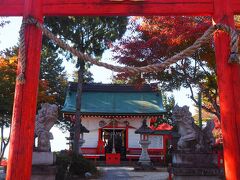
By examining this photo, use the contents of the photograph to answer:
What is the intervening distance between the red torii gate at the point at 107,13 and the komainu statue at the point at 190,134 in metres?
5.19

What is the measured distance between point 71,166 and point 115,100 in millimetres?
11529

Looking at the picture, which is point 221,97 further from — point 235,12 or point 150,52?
point 150,52

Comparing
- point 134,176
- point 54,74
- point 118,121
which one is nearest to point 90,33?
point 134,176

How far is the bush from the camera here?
33.9ft

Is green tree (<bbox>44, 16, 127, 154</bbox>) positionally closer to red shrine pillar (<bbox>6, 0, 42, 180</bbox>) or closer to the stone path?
the stone path

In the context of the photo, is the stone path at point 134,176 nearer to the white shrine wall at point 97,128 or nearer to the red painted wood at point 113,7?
the white shrine wall at point 97,128

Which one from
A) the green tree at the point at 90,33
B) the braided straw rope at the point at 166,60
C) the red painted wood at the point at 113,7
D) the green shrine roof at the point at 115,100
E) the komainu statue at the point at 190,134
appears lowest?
the komainu statue at the point at 190,134

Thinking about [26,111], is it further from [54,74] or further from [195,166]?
[54,74]

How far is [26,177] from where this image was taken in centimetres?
305

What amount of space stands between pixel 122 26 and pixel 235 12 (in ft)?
32.2

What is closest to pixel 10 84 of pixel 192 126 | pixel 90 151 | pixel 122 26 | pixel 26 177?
pixel 122 26

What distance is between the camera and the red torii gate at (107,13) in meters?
3.03

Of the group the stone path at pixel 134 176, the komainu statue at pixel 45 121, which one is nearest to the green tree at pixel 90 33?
the stone path at pixel 134 176

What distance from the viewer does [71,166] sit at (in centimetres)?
1124
